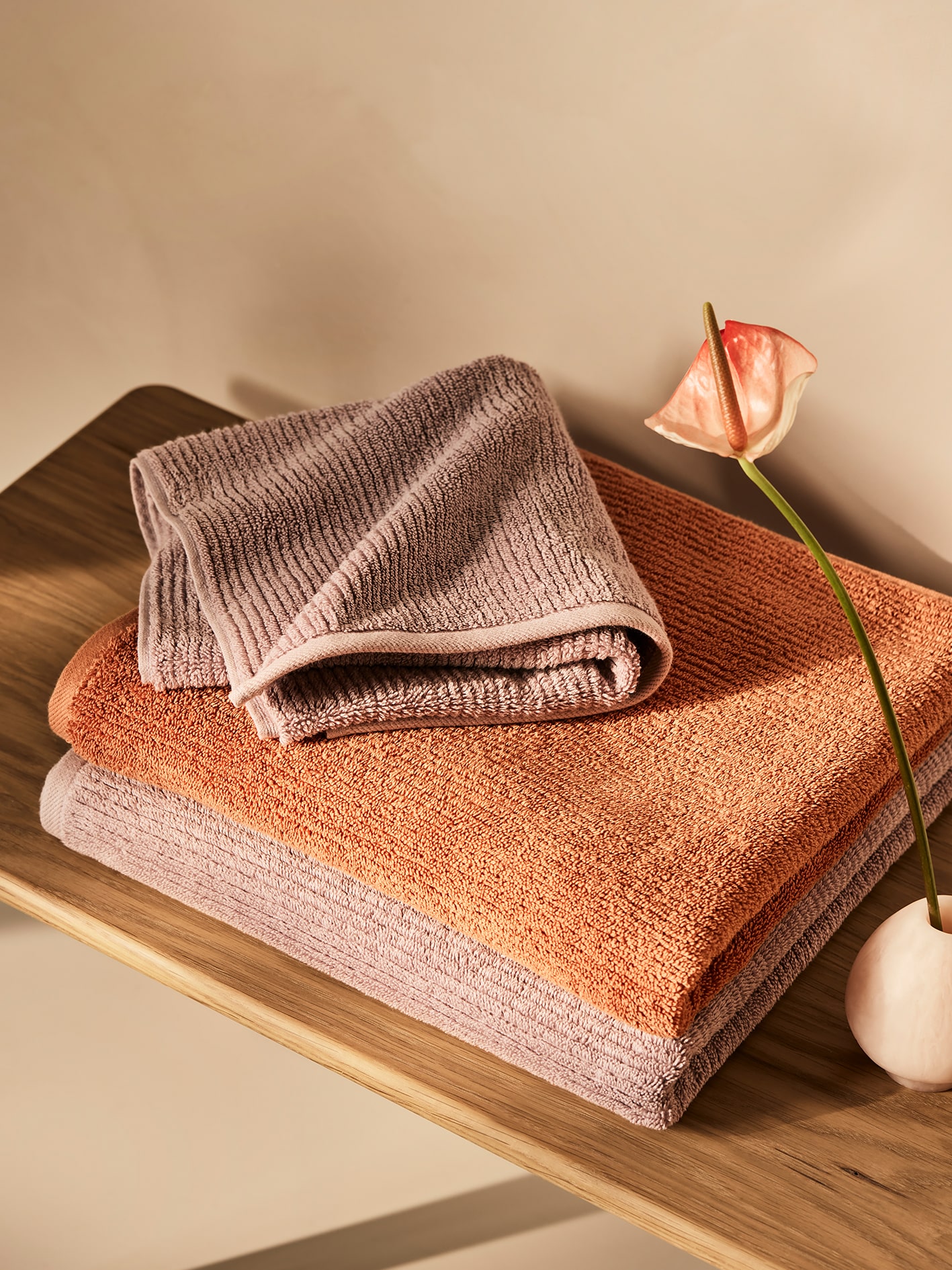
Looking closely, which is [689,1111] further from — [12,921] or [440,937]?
[12,921]

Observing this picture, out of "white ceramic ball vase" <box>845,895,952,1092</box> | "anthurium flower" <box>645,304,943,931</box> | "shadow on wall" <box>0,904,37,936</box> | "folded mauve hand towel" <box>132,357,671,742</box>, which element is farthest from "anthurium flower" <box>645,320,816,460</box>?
"shadow on wall" <box>0,904,37,936</box>

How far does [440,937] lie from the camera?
23.1 inches

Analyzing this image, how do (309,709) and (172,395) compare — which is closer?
(309,709)

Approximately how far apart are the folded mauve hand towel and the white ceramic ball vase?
17 centimetres

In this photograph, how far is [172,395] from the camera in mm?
1009

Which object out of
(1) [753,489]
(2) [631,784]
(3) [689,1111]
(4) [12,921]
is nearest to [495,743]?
(2) [631,784]

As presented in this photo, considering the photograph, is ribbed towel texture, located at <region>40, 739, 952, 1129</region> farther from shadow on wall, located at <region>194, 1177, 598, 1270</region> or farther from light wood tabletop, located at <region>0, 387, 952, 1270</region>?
shadow on wall, located at <region>194, 1177, 598, 1270</region>

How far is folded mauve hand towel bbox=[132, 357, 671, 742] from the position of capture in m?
0.60

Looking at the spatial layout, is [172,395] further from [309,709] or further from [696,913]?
[696,913]

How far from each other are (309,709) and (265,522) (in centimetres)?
13

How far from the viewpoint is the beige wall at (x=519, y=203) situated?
26.5 inches

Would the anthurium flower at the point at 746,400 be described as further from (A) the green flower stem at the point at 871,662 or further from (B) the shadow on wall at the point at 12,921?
(B) the shadow on wall at the point at 12,921

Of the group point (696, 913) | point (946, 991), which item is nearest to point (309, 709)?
point (696, 913)

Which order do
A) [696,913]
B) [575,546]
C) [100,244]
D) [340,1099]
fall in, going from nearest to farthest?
1. [696,913]
2. [575,546]
3. [340,1099]
4. [100,244]
